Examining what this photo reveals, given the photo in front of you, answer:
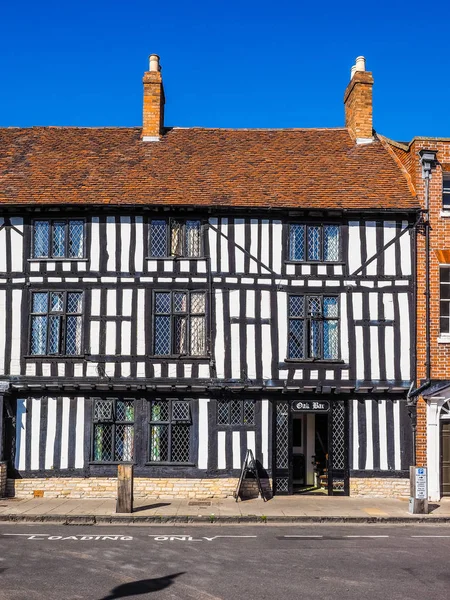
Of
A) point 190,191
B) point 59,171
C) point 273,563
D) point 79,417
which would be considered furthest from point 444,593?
point 59,171

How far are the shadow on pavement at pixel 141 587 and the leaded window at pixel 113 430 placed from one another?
8375 millimetres

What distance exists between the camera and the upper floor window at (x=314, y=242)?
18.7 m

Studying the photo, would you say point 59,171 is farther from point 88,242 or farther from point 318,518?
point 318,518

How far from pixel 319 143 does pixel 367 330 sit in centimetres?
644

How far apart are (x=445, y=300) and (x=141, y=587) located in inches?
473

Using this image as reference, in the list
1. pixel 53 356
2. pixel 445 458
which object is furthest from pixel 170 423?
pixel 445 458

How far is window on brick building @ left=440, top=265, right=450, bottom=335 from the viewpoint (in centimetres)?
1858

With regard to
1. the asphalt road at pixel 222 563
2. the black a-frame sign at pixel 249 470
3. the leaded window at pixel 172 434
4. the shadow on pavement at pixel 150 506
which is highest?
the leaded window at pixel 172 434

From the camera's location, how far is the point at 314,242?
18719mm

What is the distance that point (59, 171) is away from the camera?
65.2ft

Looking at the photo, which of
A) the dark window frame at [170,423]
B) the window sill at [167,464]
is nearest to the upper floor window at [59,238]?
the dark window frame at [170,423]

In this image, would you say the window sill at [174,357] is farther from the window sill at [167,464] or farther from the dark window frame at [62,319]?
the window sill at [167,464]

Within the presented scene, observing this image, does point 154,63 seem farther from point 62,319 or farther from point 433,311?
point 433,311

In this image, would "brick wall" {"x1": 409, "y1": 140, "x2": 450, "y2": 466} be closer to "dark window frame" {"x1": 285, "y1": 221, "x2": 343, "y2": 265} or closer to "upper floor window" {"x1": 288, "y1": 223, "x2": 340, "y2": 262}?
"dark window frame" {"x1": 285, "y1": 221, "x2": 343, "y2": 265}
